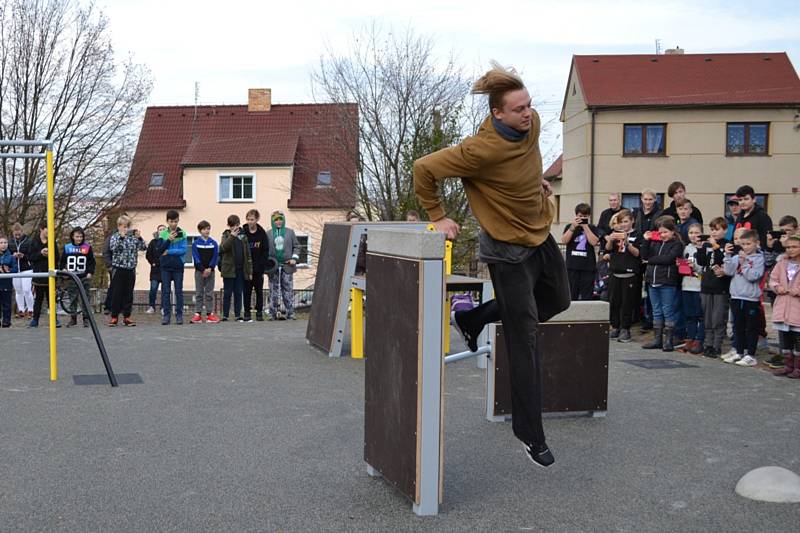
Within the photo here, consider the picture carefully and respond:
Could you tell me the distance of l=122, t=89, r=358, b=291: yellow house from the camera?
155 feet

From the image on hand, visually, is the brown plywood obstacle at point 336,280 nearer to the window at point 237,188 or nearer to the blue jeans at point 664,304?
the blue jeans at point 664,304

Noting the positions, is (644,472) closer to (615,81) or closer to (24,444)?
(24,444)

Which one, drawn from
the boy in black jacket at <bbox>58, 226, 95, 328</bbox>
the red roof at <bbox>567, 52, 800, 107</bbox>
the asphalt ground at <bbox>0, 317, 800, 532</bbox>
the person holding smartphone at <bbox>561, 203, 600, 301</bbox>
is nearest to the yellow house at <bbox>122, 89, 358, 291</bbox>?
the red roof at <bbox>567, 52, 800, 107</bbox>

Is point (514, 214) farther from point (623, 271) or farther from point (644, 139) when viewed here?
point (644, 139)

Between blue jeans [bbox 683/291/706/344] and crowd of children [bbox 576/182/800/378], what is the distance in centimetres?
1

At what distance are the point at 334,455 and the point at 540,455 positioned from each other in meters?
1.47

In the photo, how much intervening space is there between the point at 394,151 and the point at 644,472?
28729mm

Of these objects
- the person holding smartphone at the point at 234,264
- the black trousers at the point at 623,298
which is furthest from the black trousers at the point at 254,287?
the black trousers at the point at 623,298

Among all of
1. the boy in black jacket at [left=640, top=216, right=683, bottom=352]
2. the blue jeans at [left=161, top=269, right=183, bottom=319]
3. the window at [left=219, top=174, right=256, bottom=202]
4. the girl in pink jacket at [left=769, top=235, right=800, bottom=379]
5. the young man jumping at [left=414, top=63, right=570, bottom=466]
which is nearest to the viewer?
the young man jumping at [left=414, top=63, right=570, bottom=466]

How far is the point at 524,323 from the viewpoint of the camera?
16.4ft

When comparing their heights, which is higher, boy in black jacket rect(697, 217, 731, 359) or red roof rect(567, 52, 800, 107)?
red roof rect(567, 52, 800, 107)

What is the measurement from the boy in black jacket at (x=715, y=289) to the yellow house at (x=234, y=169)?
34.9 meters

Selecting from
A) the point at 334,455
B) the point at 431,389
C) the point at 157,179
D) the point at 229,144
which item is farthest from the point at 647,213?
the point at 157,179

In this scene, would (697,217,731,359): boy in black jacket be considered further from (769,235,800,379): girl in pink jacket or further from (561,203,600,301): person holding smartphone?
(561,203,600,301): person holding smartphone
